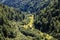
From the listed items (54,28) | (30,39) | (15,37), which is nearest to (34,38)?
(30,39)

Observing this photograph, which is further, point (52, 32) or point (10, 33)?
point (52, 32)

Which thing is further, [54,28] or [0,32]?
[54,28]

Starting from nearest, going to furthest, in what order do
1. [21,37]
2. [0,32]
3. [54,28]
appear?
[0,32], [21,37], [54,28]

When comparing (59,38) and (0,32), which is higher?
(0,32)

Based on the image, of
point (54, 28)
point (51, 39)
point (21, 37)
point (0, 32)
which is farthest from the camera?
point (54, 28)

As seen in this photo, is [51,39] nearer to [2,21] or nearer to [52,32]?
[52,32]

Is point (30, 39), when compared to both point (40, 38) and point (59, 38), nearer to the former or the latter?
point (40, 38)

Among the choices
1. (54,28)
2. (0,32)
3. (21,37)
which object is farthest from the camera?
(54,28)

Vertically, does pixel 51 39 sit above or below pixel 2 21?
below

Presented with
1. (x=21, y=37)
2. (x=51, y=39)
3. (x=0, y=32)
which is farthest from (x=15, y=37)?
(x=51, y=39)
